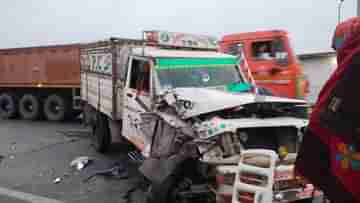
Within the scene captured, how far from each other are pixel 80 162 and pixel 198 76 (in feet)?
9.69

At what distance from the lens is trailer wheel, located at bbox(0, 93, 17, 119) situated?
1397 centimetres

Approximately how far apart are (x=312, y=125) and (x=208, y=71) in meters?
4.31

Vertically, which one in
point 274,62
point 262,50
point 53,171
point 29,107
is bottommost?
point 29,107

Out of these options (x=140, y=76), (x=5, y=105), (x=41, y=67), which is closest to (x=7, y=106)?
(x=5, y=105)

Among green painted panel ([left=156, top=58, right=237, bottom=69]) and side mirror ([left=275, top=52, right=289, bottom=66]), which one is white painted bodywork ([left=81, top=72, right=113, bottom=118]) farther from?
side mirror ([left=275, top=52, right=289, bottom=66])

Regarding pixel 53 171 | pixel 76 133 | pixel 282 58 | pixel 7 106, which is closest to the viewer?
pixel 53 171

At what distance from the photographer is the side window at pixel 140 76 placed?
17.6 feet

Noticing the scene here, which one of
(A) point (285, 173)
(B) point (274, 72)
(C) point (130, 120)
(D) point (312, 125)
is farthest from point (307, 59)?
(D) point (312, 125)

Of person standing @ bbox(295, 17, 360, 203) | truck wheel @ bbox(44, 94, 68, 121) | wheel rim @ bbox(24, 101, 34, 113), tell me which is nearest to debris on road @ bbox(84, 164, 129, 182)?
person standing @ bbox(295, 17, 360, 203)

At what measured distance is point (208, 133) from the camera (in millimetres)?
3660

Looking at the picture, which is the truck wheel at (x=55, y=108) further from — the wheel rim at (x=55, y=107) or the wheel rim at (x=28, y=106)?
the wheel rim at (x=28, y=106)

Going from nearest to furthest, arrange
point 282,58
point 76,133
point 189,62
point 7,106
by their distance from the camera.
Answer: point 189,62 < point 282,58 < point 76,133 < point 7,106

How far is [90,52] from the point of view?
8.47m

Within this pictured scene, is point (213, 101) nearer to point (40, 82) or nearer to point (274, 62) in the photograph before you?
point (274, 62)
